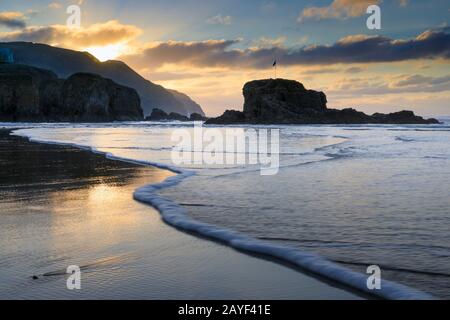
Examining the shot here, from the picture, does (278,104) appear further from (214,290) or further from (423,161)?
(214,290)

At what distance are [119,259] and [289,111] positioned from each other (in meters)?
113

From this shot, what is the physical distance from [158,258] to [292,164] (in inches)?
411

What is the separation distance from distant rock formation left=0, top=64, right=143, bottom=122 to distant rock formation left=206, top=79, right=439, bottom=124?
50.4m

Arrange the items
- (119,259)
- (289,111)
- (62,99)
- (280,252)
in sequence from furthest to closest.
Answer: (62,99), (289,111), (280,252), (119,259)

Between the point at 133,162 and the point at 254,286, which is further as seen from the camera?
the point at 133,162

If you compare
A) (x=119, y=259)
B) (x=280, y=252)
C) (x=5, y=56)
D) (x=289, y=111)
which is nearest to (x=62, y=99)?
(x=5, y=56)

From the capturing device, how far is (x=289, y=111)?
381 ft

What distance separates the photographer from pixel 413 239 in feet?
19.4

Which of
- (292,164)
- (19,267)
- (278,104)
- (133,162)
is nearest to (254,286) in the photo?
(19,267)

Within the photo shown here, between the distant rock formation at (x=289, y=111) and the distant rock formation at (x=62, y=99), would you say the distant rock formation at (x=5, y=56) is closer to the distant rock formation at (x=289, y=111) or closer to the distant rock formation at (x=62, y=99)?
the distant rock formation at (x=62, y=99)

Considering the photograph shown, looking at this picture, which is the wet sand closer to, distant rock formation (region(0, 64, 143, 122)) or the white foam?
the white foam

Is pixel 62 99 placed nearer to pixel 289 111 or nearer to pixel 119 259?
pixel 289 111

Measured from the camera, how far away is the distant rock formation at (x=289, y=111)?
358 feet
